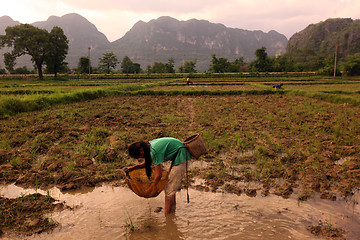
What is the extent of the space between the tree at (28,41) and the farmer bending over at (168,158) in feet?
127

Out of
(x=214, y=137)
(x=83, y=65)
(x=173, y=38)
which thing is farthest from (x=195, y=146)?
(x=173, y=38)

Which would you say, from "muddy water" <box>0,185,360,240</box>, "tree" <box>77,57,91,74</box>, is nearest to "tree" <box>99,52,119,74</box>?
"tree" <box>77,57,91,74</box>

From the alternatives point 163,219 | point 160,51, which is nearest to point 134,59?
point 160,51

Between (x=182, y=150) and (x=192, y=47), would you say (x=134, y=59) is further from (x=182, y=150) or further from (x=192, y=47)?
(x=182, y=150)

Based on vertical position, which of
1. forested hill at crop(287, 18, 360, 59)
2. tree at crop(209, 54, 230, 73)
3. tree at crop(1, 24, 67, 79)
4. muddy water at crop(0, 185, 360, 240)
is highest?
forested hill at crop(287, 18, 360, 59)

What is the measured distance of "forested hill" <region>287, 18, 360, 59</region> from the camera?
243ft

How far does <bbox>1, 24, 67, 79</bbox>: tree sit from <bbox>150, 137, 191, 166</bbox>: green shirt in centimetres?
3864

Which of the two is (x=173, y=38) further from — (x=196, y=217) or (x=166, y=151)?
(x=196, y=217)

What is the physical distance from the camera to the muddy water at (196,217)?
9.75ft

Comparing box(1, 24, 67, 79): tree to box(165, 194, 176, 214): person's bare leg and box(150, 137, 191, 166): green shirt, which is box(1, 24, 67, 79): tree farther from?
box(165, 194, 176, 214): person's bare leg

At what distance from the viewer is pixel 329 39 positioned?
89.4 metres

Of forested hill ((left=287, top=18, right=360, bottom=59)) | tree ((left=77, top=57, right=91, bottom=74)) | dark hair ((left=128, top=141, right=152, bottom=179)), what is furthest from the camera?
forested hill ((left=287, top=18, right=360, bottom=59))

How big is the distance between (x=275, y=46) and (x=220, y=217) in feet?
694

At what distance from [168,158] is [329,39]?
4248 inches
